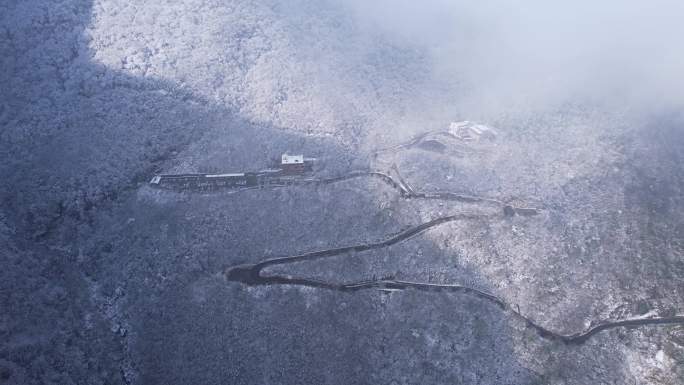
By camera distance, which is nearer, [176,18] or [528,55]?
[176,18]

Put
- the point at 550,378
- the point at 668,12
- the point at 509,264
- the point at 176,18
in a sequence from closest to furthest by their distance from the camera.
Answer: the point at 550,378 < the point at 509,264 < the point at 176,18 < the point at 668,12

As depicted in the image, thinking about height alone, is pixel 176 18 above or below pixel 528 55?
above

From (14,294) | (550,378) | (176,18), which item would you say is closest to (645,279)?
(550,378)

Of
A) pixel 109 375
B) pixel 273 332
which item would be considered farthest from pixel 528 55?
pixel 109 375

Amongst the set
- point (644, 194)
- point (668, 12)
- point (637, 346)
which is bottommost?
point (637, 346)

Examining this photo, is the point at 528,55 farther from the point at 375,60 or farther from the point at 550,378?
the point at 550,378

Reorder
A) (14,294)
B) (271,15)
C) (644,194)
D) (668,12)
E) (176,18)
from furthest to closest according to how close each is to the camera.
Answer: (668,12) → (271,15) → (176,18) → (644,194) → (14,294)

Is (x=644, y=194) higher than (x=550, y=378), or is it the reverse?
(x=644, y=194)

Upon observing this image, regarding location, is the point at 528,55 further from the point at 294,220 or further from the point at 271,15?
the point at 294,220

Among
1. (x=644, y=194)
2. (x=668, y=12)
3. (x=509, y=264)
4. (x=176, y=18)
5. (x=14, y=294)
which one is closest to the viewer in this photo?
(x=14, y=294)
